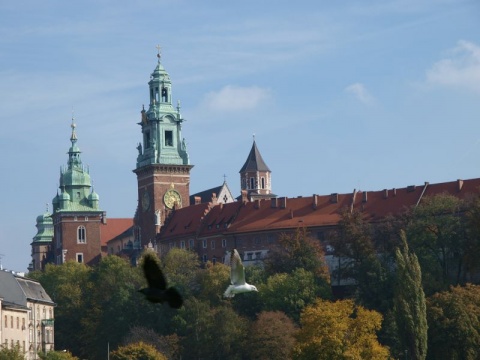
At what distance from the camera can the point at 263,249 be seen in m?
160

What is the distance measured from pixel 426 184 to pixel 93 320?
40360 mm

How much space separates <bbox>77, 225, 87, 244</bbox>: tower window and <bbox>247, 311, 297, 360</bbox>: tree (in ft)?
282

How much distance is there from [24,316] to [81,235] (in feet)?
298

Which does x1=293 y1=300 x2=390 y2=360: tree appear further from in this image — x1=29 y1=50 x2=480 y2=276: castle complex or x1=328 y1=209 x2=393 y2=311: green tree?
x1=29 y1=50 x2=480 y2=276: castle complex

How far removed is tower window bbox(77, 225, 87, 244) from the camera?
7726 inches

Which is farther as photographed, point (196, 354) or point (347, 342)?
point (196, 354)

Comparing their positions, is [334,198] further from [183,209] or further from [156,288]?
[156,288]

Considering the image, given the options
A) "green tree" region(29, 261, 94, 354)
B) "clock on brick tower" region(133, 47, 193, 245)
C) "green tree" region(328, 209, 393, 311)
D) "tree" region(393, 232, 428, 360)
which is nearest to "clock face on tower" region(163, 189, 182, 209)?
"clock on brick tower" region(133, 47, 193, 245)

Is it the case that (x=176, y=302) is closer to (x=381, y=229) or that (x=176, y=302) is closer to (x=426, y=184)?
(x=381, y=229)

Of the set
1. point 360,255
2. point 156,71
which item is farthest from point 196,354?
point 156,71

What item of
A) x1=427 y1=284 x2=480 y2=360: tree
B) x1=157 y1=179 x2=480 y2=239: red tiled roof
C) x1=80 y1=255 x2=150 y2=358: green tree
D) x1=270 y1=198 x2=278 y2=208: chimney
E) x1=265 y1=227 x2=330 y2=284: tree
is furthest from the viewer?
x1=270 y1=198 x2=278 y2=208: chimney

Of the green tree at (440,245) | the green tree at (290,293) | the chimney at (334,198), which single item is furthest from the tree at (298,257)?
the chimney at (334,198)

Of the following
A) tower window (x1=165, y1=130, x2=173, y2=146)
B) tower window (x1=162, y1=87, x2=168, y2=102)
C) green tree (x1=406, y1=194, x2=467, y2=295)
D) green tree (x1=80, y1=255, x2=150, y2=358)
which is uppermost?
tower window (x1=162, y1=87, x2=168, y2=102)

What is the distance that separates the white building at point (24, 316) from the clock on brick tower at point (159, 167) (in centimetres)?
6179
